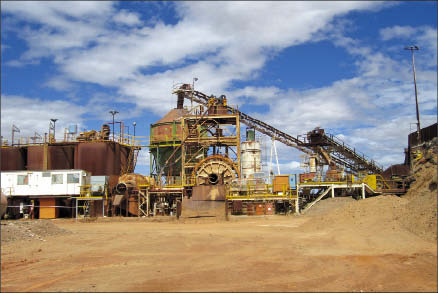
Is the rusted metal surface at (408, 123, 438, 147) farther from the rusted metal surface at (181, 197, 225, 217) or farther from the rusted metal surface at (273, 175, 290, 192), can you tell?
the rusted metal surface at (181, 197, 225, 217)

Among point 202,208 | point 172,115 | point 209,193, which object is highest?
point 172,115

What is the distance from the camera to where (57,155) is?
3928cm

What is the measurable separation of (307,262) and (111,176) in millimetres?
27423

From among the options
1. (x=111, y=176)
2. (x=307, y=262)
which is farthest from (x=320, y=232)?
(x=111, y=176)

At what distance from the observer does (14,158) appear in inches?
1570

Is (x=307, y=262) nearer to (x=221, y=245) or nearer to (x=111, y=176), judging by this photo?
(x=221, y=245)

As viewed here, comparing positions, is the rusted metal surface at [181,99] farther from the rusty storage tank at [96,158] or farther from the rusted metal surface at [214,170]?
the rusted metal surface at [214,170]

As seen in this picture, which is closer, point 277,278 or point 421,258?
point 277,278

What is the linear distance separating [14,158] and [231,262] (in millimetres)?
34499

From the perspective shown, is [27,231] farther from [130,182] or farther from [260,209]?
[130,182]

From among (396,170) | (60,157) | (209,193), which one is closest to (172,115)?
(60,157)

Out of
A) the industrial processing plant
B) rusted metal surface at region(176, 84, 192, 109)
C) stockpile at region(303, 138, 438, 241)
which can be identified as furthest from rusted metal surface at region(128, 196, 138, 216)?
stockpile at region(303, 138, 438, 241)

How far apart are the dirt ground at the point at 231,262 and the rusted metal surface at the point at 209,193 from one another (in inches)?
473

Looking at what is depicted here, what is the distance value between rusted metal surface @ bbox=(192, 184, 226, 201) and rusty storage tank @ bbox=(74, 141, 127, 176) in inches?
473
